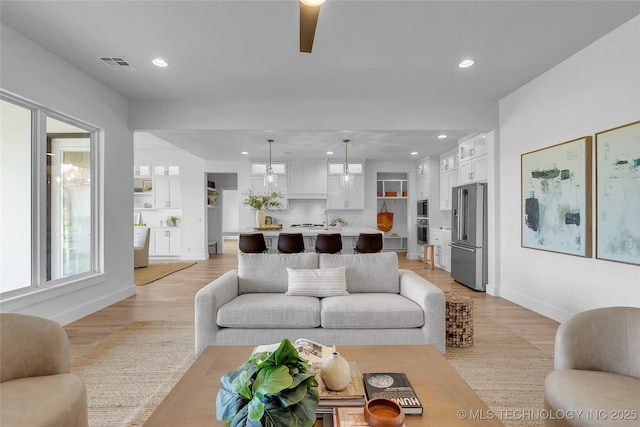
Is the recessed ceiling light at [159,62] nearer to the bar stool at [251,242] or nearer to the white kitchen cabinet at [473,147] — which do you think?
the bar stool at [251,242]

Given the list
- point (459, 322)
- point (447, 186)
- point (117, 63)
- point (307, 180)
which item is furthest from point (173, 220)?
point (459, 322)

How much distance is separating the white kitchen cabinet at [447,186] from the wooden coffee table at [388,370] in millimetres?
5807

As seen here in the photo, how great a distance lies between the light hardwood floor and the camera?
3137 millimetres

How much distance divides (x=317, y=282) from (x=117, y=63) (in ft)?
10.5

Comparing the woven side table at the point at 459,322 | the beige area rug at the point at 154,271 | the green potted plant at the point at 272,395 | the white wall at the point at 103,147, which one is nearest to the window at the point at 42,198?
the white wall at the point at 103,147

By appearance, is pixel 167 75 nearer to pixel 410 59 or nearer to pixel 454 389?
pixel 410 59

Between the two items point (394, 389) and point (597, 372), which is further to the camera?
point (597, 372)

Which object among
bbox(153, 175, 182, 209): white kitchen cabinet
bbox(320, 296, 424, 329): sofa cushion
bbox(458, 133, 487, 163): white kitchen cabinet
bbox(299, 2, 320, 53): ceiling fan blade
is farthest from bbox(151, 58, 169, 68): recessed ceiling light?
bbox(153, 175, 182, 209): white kitchen cabinet

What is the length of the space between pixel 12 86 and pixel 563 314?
229 inches

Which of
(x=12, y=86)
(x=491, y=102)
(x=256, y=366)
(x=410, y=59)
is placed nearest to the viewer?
(x=256, y=366)

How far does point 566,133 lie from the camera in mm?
3467

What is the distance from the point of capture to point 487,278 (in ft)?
16.2

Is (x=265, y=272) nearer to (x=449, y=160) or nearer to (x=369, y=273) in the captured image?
(x=369, y=273)

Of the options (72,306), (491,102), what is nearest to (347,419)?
(72,306)
